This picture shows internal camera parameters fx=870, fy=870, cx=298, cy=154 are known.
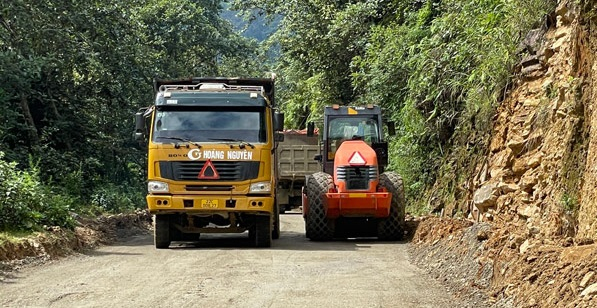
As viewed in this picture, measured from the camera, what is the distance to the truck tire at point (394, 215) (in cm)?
1727

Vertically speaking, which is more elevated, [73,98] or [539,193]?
[73,98]

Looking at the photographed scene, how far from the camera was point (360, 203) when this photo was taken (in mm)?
16938

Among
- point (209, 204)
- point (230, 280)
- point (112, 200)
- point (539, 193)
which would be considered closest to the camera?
point (230, 280)

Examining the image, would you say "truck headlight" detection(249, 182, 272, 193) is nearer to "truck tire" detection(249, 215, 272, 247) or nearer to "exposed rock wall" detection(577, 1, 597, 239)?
"truck tire" detection(249, 215, 272, 247)

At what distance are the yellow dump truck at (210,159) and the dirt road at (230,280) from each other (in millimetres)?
659

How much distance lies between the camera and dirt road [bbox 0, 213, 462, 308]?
9.41m

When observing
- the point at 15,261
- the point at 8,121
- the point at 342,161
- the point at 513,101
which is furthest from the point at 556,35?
the point at 8,121

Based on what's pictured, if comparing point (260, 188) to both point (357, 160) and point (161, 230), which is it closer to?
point (161, 230)

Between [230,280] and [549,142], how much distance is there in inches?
188

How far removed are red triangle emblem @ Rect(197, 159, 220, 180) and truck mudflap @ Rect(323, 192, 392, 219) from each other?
97.6 inches

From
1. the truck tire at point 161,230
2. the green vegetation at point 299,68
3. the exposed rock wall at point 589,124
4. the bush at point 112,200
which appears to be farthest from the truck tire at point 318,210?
the bush at point 112,200

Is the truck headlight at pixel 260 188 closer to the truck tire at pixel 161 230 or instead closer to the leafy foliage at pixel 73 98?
the truck tire at pixel 161 230

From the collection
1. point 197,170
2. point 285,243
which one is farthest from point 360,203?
point 197,170

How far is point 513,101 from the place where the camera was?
47.9ft
